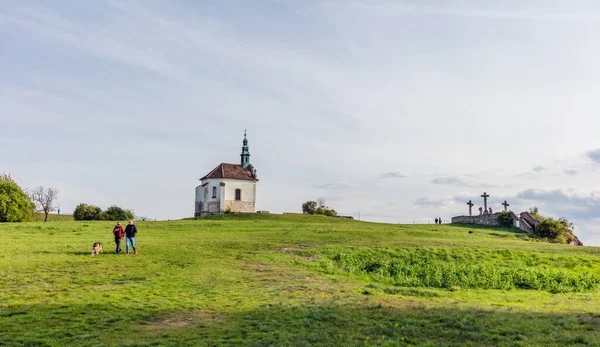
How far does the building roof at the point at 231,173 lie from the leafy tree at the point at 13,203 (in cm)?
3357

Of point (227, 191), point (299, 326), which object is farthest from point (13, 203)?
point (299, 326)

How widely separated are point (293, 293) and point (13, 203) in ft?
190

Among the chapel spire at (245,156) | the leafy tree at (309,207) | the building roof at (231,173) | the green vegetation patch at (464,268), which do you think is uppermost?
the chapel spire at (245,156)

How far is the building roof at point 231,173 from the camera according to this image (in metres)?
97.1

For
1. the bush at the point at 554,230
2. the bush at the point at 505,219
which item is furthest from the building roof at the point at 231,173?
the bush at the point at 554,230

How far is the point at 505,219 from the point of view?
73.5m

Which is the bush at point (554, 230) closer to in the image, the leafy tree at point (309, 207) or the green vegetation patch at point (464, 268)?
the green vegetation patch at point (464, 268)

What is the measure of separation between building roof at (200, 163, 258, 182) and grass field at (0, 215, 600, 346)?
171 ft

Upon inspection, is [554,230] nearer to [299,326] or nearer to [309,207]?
[309,207]

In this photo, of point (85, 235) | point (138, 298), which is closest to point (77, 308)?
point (138, 298)

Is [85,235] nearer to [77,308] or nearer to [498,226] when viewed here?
[77,308]

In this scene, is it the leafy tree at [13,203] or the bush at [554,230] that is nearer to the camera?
the bush at [554,230]

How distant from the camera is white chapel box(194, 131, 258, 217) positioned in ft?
315

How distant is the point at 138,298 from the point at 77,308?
2.67 metres
